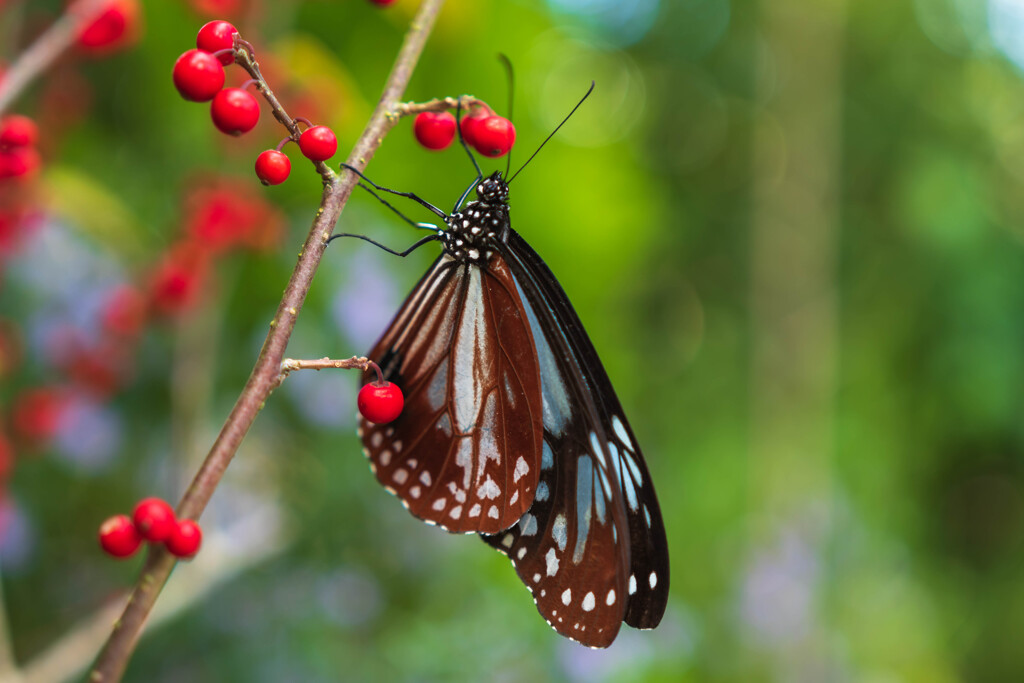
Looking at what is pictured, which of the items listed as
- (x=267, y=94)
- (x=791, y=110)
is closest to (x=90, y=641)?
(x=267, y=94)

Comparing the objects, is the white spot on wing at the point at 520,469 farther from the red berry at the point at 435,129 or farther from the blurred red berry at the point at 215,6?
the blurred red berry at the point at 215,6

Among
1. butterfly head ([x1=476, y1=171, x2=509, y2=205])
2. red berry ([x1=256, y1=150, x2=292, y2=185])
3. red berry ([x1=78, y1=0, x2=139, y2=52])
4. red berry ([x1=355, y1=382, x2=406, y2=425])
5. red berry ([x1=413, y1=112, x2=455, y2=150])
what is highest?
butterfly head ([x1=476, y1=171, x2=509, y2=205])

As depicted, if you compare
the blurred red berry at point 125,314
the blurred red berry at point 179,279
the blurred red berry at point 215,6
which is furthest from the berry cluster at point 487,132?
the blurred red berry at point 125,314

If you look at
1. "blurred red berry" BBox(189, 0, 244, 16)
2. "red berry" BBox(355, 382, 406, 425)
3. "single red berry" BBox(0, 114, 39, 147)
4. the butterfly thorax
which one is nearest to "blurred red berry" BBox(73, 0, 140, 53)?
"single red berry" BBox(0, 114, 39, 147)

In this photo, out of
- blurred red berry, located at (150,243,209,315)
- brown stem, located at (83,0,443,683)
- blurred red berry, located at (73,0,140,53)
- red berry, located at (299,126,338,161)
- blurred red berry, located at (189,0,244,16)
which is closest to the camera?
brown stem, located at (83,0,443,683)

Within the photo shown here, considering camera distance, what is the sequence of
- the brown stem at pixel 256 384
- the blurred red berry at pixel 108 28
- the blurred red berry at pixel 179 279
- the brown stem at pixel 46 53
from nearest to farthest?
the brown stem at pixel 256 384 → the brown stem at pixel 46 53 → the blurred red berry at pixel 108 28 → the blurred red berry at pixel 179 279

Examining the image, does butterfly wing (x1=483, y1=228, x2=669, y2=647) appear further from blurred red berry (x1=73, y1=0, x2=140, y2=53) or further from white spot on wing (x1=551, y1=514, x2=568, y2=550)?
blurred red berry (x1=73, y1=0, x2=140, y2=53)

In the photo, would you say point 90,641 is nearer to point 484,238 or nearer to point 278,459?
point 484,238

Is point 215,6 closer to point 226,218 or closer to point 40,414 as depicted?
→ point 226,218
